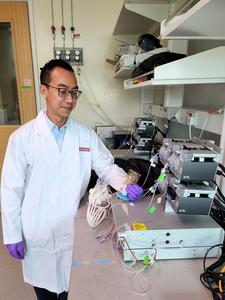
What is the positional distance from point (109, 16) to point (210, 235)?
8.17 ft

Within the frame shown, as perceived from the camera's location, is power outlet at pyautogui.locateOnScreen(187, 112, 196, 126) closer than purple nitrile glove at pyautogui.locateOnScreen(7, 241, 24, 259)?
No

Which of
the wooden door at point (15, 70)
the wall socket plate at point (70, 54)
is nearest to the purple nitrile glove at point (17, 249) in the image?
the wooden door at point (15, 70)

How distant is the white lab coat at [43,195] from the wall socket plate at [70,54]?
1591mm

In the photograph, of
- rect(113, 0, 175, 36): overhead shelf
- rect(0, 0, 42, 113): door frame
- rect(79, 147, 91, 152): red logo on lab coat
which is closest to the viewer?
rect(79, 147, 91, 152): red logo on lab coat

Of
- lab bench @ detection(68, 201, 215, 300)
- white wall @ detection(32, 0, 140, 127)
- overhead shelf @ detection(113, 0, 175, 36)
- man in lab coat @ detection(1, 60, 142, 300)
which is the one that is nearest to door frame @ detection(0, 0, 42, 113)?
white wall @ detection(32, 0, 140, 127)

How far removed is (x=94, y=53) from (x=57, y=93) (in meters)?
1.70

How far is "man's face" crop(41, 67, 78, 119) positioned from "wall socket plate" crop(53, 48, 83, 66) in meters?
1.57

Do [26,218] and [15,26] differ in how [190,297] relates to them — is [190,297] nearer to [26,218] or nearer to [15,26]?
[26,218]

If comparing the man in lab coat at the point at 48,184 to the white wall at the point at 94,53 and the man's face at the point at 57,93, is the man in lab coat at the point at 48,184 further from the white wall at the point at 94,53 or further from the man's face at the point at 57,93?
the white wall at the point at 94,53

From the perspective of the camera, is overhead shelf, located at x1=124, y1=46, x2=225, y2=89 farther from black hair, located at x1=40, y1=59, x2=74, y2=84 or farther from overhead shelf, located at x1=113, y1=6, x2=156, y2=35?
overhead shelf, located at x1=113, y1=6, x2=156, y2=35

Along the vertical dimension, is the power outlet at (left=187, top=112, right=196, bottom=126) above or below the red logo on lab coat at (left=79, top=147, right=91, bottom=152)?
above

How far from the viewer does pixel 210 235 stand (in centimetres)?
78

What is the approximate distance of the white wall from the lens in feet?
8.08

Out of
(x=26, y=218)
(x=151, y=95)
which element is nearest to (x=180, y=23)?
(x=26, y=218)
